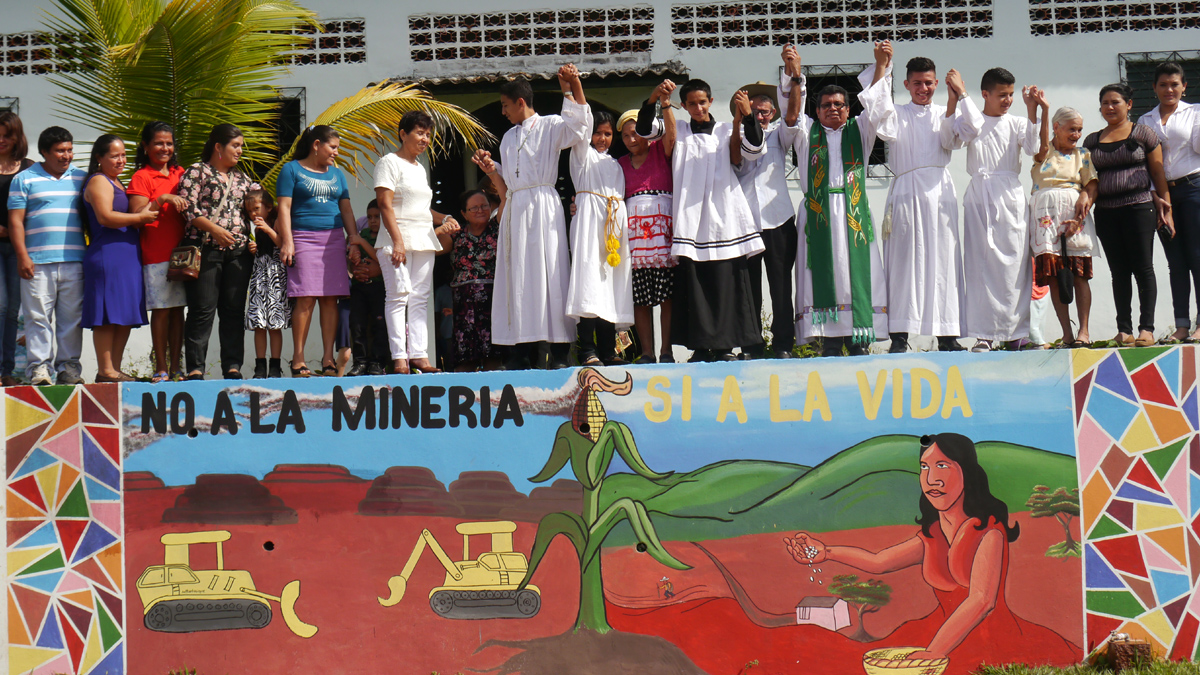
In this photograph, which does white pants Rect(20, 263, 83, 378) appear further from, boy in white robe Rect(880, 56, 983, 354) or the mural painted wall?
boy in white robe Rect(880, 56, 983, 354)

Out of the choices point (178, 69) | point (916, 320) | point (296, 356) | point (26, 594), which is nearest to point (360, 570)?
point (296, 356)

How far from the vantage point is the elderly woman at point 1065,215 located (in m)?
5.73

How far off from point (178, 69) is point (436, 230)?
2227 mm

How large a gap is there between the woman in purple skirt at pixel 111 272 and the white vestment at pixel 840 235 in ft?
11.5

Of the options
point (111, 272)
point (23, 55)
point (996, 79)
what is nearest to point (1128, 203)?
point (996, 79)

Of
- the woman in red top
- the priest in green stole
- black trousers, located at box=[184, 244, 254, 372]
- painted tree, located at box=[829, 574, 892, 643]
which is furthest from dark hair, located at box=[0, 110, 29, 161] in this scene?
painted tree, located at box=[829, 574, 892, 643]

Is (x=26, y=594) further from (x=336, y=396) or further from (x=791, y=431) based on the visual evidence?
(x=791, y=431)

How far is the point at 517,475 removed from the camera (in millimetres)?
5332

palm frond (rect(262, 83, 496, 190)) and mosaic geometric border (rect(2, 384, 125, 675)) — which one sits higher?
palm frond (rect(262, 83, 496, 190))

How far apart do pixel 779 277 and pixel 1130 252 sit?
1.88m

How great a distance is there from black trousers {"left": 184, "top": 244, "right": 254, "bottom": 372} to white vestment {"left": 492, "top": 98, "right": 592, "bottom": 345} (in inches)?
54.5

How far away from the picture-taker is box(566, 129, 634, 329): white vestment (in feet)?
18.7

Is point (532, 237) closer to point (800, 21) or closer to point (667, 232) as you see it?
point (667, 232)

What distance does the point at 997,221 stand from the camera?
5.81 meters
